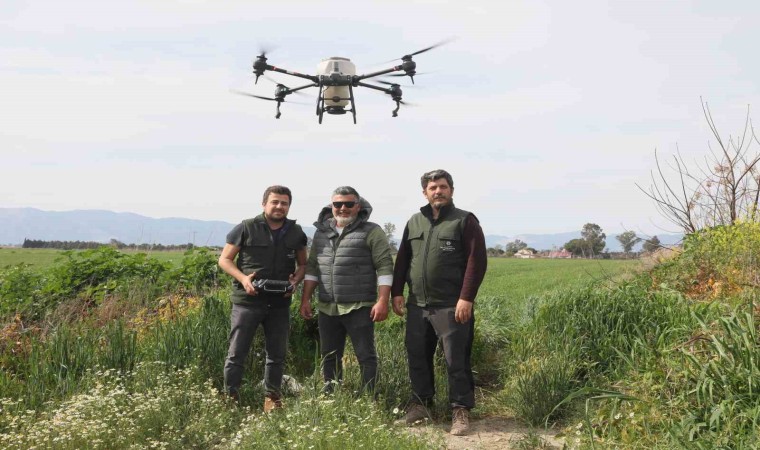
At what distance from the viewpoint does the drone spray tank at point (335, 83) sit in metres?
15.9

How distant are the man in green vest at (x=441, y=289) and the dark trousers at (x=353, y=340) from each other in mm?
294

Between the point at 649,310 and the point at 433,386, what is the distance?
216cm

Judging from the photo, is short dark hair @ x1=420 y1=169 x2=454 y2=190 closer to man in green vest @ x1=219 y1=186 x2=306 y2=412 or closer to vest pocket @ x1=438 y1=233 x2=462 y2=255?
vest pocket @ x1=438 y1=233 x2=462 y2=255

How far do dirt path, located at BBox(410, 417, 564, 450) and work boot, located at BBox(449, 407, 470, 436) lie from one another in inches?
1.7

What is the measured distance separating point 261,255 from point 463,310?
170 centimetres

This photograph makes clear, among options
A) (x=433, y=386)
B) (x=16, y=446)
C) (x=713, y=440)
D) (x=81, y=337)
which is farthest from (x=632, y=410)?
(x=81, y=337)

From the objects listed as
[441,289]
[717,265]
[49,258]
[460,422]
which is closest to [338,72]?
[717,265]

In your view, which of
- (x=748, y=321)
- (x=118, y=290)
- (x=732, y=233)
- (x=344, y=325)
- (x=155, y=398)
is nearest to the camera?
(x=748, y=321)

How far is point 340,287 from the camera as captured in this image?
503cm

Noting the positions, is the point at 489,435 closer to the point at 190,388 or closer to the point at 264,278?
the point at 264,278

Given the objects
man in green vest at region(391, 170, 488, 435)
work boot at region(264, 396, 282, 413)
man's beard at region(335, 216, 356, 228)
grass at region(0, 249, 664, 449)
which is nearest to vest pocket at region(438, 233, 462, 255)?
man in green vest at region(391, 170, 488, 435)

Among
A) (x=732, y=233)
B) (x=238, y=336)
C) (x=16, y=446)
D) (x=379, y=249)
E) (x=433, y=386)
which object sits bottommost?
(x=16, y=446)

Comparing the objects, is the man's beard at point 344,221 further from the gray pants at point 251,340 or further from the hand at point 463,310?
the hand at point 463,310

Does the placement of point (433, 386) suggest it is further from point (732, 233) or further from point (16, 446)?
point (732, 233)
